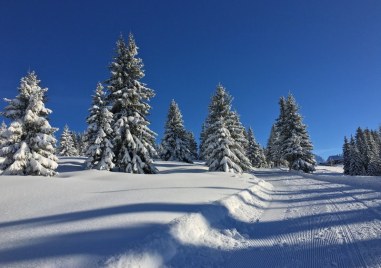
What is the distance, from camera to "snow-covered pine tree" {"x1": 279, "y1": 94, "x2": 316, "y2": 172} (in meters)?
40.4

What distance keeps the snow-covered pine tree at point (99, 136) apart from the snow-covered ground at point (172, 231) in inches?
470

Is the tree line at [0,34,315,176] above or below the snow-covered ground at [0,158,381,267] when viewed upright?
above

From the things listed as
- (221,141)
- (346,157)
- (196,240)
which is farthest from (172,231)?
(346,157)

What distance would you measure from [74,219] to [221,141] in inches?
1015

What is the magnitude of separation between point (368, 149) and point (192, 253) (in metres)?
69.0

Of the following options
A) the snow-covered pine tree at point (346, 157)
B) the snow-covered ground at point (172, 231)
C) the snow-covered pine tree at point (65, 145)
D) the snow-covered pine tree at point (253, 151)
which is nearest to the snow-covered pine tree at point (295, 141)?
the snow-covered pine tree at point (253, 151)

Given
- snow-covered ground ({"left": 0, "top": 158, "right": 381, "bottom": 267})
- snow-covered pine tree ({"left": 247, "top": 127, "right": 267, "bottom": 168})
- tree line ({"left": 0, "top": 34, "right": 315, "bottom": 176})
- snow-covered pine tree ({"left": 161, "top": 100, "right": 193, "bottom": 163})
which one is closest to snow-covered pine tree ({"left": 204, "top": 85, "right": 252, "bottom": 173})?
tree line ({"left": 0, "top": 34, "right": 315, "bottom": 176})

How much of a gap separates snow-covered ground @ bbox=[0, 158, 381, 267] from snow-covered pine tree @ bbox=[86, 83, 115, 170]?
11.9m

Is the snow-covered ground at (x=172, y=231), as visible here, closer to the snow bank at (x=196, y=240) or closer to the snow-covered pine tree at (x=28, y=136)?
the snow bank at (x=196, y=240)

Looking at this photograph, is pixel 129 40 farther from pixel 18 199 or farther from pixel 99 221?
pixel 99 221

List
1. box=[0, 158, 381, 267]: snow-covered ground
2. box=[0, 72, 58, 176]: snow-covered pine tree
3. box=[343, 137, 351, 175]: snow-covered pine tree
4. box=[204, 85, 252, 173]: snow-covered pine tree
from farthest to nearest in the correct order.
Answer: box=[343, 137, 351, 175]: snow-covered pine tree
box=[204, 85, 252, 173]: snow-covered pine tree
box=[0, 72, 58, 176]: snow-covered pine tree
box=[0, 158, 381, 267]: snow-covered ground

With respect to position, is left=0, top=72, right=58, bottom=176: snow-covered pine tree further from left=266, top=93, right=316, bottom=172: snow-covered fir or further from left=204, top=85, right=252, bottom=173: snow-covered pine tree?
left=266, top=93, right=316, bottom=172: snow-covered fir

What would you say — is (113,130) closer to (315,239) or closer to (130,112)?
(130,112)

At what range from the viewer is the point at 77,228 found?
6035mm
